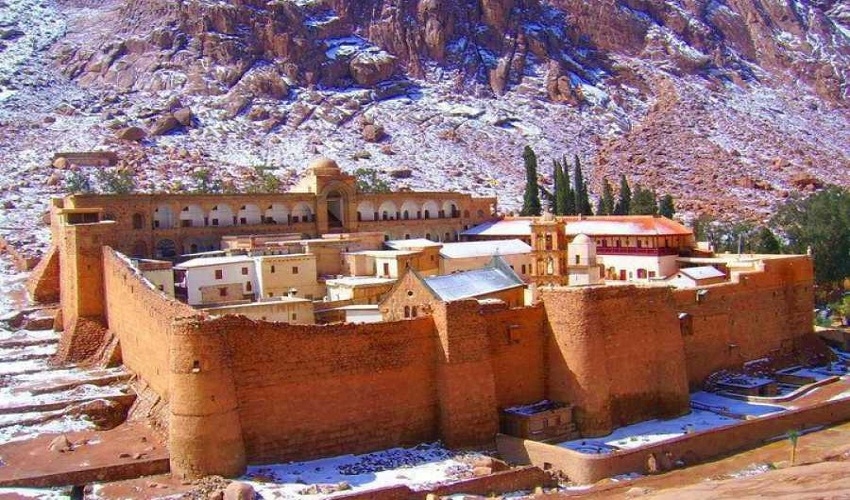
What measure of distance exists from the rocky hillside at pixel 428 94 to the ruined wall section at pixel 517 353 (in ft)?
124

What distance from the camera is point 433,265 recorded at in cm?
3919

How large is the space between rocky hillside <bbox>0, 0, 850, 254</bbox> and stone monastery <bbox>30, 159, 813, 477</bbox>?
22713 millimetres

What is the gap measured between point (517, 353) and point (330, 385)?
558 centimetres

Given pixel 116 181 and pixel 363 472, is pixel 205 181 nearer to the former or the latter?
pixel 116 181

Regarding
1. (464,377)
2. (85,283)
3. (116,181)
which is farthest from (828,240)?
(116,181)

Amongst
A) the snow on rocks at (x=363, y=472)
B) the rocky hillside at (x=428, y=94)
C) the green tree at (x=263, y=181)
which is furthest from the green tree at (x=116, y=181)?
the snow on rocks at (x=363, y=472)

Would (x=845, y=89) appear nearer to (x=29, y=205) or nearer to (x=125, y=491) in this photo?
(x=29, y=205)

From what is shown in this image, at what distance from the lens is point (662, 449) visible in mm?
22625

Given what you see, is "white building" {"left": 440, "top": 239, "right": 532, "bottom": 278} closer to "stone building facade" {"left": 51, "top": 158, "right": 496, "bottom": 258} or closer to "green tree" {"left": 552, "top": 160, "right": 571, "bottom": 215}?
"stone building facade" {"left": 51, "top": 158, "right": 496, "bottom": 258}

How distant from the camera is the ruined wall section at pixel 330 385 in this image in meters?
20.5

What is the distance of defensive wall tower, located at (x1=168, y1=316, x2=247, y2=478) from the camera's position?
19.7 m

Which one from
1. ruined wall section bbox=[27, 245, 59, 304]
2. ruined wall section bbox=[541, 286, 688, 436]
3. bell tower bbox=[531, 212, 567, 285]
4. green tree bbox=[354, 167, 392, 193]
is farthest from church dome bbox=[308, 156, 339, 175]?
ruined wall section bbox=[541, 286, 688, 436]

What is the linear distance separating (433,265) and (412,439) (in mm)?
16938

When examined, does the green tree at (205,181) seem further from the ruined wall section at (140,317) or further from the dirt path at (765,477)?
the dirt path at (765,477)
